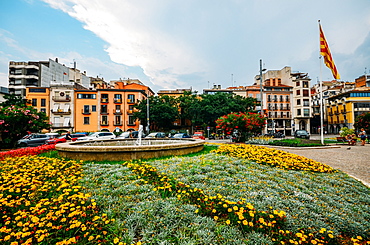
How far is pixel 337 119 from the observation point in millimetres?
57969

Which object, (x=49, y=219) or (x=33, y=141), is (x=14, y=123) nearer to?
(x=33, y=141)

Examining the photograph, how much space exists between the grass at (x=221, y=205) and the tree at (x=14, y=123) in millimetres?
14224

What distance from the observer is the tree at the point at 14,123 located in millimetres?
14883

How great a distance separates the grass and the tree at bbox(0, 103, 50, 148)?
14224 millimetres

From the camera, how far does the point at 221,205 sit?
3820mm

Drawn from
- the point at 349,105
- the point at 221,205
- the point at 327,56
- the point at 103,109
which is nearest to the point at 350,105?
the point at 349,105

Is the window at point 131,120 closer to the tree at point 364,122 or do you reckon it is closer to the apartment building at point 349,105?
the tree at point 364,122

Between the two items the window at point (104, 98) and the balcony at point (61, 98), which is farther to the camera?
the window at point (104, 98)

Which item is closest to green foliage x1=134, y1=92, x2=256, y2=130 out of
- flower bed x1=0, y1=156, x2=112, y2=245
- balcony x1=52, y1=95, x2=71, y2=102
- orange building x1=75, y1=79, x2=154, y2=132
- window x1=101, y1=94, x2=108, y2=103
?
orange building x1=75, y1=79, x2=154, y2=132

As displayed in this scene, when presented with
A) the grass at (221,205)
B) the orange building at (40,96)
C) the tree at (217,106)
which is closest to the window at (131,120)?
the tree at (217,106)

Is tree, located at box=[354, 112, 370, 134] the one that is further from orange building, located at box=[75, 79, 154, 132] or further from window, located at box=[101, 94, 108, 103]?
window, located at box=[101, 94, 108, 103]

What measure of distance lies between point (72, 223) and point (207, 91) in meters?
51.4

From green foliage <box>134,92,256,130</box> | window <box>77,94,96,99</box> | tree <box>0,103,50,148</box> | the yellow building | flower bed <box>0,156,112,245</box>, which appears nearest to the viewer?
flower bed <box>0,156,112,245</box>

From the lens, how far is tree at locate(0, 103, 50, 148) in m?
14.9
